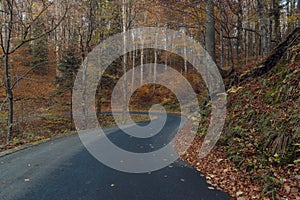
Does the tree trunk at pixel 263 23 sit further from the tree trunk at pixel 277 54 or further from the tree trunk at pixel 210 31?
the tree trunk at pixel 277 54

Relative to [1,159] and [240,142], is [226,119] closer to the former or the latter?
[240,142]

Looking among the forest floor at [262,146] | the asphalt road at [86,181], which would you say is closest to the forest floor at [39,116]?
the asphalt road at [86,181]

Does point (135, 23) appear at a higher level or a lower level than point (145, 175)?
higher

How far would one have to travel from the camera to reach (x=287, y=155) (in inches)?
148

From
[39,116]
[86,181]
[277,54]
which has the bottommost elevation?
[39,116]

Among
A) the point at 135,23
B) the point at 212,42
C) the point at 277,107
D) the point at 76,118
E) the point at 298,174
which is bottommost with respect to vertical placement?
the point at 76,118

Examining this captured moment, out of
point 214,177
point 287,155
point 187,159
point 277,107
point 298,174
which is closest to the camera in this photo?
point 298,174

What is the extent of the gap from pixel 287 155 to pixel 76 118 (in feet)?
44.3

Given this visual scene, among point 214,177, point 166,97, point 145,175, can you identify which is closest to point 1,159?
point 145,175

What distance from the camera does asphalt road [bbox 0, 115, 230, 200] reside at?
11.9 feet

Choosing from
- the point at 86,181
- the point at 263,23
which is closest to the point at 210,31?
the point at 263,23

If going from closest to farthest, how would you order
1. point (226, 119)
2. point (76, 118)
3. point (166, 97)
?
point (226, 119) → point (76, 118) → point (166, 97)

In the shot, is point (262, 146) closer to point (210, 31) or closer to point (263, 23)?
point (210, 31)

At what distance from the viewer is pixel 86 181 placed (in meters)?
4.18
